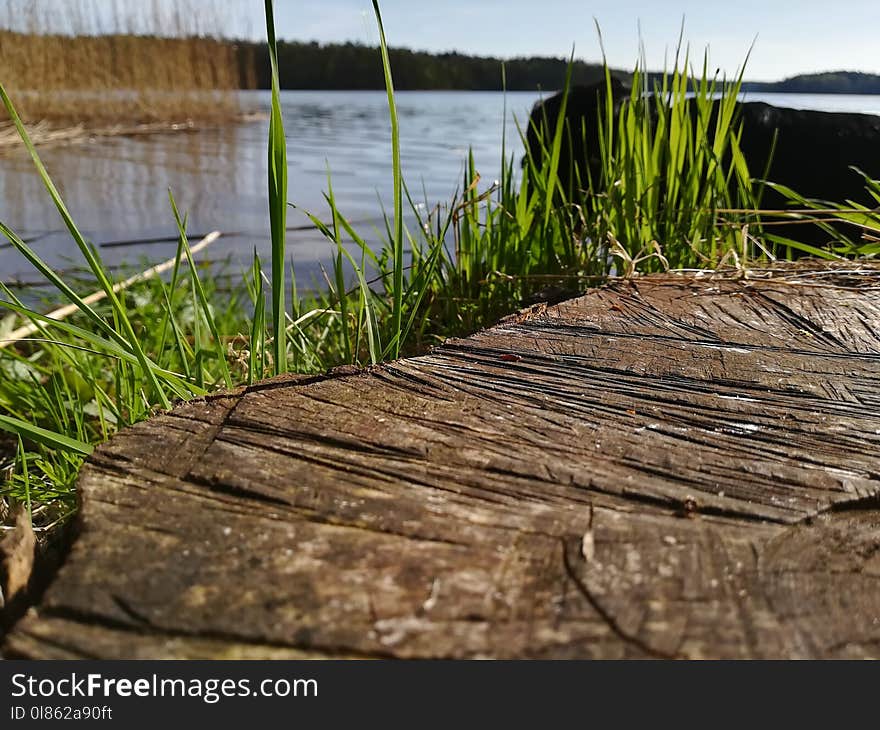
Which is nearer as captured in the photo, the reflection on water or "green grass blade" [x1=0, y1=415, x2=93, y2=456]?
"green grass blade" [x1=0, y1=415, x2=93, y2=456]

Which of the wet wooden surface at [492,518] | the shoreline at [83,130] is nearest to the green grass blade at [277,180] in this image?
the wet wooden surface at [492,518]

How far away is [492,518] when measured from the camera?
0.58 metres

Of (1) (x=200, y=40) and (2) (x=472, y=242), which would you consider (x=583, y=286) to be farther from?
(1) (x=200, y=40)

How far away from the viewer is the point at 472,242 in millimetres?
1818

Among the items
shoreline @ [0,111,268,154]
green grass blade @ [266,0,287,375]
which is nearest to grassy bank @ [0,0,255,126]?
shoreline @ [0,111,268,154]

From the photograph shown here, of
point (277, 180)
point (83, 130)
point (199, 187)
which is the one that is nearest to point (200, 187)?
point (199, 187)

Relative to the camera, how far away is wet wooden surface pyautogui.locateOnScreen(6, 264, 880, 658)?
1.59ft

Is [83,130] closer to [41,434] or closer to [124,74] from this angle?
[124,74]

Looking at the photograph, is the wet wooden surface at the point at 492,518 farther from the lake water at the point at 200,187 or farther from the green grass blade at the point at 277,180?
the lake water at the point at 200,187

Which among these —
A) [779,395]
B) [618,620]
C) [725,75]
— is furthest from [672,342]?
[725,75]

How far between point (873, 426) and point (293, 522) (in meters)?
0.56

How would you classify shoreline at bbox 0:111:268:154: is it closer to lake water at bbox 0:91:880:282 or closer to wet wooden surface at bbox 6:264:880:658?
lake water at bbox 0:91:880:282

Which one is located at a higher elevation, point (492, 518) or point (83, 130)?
point (83, 130)

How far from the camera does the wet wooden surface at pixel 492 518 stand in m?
0.48
